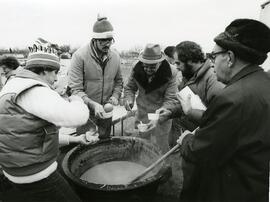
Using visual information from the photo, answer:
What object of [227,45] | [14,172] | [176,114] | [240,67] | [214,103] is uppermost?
Result: [227,45]

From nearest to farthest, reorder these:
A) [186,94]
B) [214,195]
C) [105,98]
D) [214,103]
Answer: [214,103] < [214,195] < [186,94] < [105,98]

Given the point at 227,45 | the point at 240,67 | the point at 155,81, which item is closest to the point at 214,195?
the point at 240,67

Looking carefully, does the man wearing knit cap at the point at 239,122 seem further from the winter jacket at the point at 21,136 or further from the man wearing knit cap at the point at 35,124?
the winter jacket at the point at 21,136

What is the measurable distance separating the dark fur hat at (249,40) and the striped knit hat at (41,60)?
4.40ft

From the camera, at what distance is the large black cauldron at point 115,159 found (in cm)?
212

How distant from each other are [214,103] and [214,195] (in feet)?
2.50

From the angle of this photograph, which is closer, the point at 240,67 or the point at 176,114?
the point at 240,67

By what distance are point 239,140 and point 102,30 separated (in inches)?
93.8

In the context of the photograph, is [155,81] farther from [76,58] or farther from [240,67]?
[240,67]

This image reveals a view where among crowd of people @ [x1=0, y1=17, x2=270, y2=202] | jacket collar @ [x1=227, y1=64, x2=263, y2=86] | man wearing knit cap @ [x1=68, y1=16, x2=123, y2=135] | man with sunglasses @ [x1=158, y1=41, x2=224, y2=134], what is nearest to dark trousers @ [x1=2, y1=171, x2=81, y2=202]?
→ crowd of people @ [x1=0, y1=17, x2=270, y2=202]

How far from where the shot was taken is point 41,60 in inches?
→ 78.9

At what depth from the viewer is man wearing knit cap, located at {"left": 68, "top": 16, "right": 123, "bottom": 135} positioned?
3396 mm

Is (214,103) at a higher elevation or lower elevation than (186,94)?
higher

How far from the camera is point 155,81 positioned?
377 centimetres
